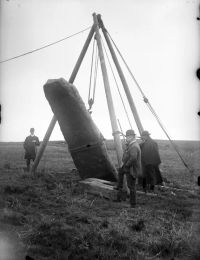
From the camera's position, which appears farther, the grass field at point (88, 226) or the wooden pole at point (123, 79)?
the wooden pole at point (123, 79)

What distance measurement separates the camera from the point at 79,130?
11.3m

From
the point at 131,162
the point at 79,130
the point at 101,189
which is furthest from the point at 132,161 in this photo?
the point at 79,130

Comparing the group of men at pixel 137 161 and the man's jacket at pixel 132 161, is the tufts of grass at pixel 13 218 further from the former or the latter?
the man's jacket at pixel 132 161

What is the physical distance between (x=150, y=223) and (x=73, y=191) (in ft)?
9.43

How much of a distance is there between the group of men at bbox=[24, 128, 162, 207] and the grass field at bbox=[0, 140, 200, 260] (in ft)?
2.03

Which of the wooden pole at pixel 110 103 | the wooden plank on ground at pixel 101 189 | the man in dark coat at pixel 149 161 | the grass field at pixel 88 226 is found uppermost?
the wooden pole at pixel 110 103

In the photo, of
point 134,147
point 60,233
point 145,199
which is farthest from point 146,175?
point 60,233

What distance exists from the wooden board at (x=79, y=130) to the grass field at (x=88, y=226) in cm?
181

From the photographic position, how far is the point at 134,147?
30.0 feet

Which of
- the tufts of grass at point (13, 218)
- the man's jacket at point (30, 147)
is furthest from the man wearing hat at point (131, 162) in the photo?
the man's jacket at point (30, 147)

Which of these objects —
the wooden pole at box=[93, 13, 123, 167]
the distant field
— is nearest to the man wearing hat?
the wooden pole at box=[93, 13, 123, 167]

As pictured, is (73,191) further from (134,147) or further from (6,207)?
(6,207)

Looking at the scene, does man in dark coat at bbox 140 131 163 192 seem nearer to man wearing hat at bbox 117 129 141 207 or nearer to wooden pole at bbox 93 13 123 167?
wooden pole at bbox 93 13 123 167

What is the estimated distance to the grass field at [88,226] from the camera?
535cm
